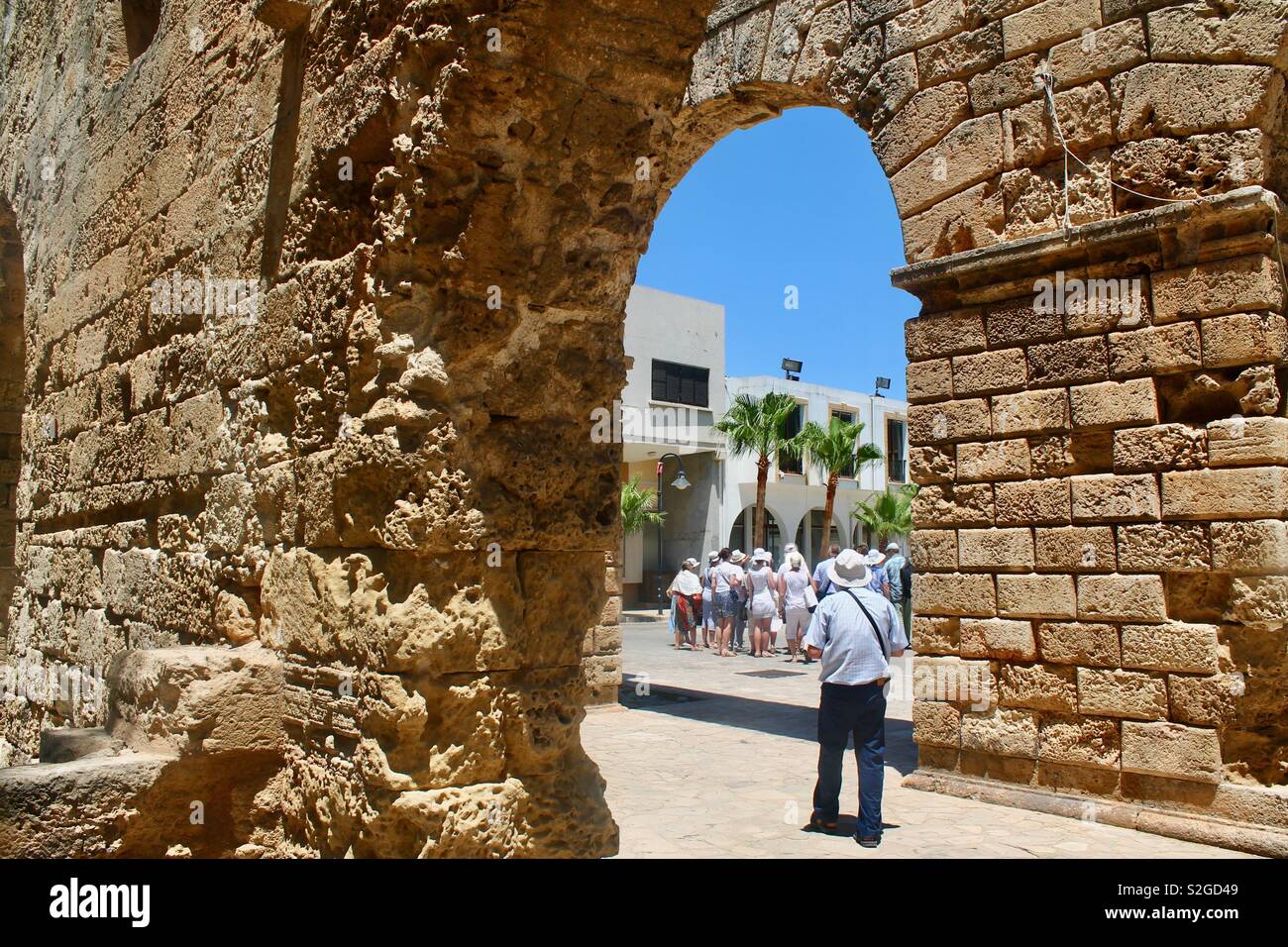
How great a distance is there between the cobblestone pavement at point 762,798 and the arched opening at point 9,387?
5.24 m

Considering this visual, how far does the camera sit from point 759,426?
28.9m

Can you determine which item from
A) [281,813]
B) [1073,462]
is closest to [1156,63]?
[1073,462]

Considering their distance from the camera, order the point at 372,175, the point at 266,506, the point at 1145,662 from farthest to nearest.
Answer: the point at 1145,662 < the point at 266,506 < the point at 372,175

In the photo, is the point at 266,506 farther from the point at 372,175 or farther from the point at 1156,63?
the point at 1156,63

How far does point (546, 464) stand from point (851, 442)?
1162 inches

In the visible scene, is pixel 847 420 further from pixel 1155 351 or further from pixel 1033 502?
pixel 1155 351

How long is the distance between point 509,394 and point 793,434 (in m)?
28.7

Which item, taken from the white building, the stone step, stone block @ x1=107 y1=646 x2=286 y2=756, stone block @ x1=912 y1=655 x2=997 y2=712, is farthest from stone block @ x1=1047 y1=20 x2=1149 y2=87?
the white building

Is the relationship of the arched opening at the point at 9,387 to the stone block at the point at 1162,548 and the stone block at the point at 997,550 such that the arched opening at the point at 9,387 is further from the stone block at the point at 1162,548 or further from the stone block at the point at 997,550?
the stone block at the point at 1162,548

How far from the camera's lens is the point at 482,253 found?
2.82m

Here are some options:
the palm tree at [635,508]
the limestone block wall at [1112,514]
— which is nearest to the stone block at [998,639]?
the limestone block wall at [1112,514]

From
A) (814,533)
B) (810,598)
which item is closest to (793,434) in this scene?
(814,533)

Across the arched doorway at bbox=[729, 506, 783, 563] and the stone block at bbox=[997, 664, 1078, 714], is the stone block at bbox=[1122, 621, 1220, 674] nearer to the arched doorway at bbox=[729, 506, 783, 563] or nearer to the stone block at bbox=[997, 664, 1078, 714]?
the stone block at bbox=[997, 664, 1078, 714]

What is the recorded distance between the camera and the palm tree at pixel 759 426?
2869 cm
